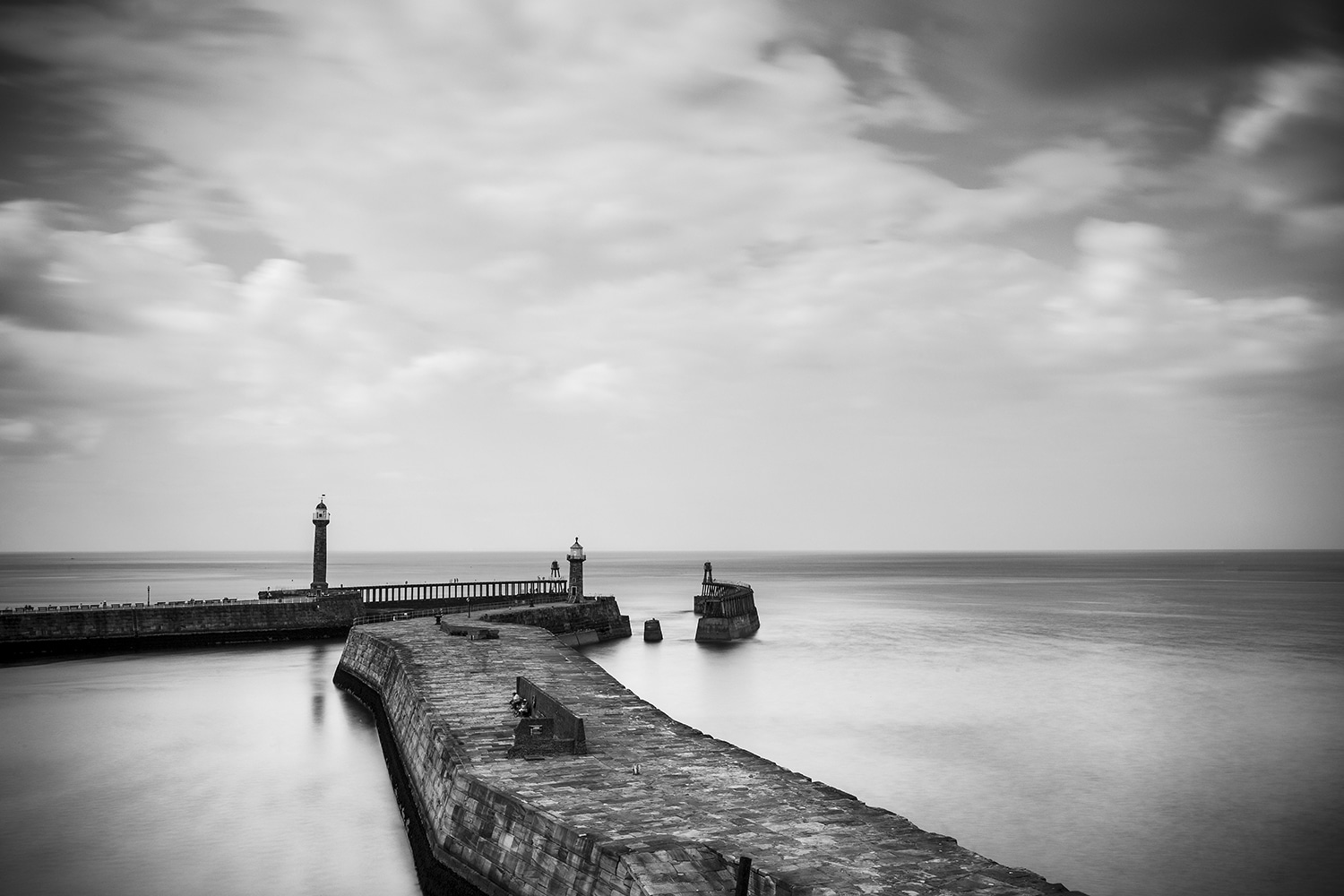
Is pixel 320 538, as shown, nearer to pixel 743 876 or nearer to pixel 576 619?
pixel 576 619

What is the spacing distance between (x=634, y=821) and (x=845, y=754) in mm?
12918

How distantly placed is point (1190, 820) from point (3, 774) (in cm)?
2301

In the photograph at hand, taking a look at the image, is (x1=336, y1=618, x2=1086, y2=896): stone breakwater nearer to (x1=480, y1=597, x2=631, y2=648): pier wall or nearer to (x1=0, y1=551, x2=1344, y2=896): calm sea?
(x1=0, y1=551, x2=1344, y2=896): calm sea

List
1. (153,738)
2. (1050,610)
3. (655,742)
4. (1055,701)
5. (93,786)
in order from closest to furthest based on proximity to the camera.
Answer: (655,742), (93,786), (153,738), (1055,701), (1050,610)

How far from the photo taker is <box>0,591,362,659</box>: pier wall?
34.9m

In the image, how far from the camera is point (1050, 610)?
70.2 meters

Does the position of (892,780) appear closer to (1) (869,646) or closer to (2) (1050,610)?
(1) (869,646)

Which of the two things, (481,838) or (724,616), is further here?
(724,616)

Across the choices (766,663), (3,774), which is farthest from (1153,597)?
(3,774)

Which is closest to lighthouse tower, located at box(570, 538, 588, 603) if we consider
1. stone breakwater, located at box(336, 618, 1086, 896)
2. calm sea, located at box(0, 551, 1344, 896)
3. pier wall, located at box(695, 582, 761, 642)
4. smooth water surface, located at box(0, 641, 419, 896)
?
calm sea, located at box(0, 551, 1344, 896)

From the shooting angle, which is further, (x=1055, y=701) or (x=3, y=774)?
(x=1055, y=701)

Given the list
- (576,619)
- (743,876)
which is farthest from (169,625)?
(743,876)

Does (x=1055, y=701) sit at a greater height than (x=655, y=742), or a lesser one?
lesser

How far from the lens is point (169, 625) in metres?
38.0
